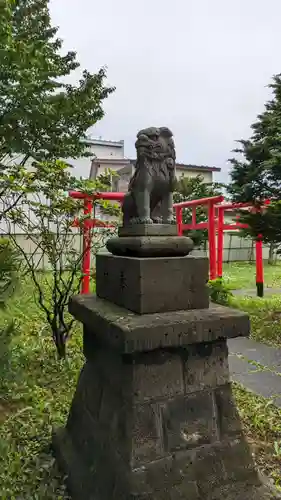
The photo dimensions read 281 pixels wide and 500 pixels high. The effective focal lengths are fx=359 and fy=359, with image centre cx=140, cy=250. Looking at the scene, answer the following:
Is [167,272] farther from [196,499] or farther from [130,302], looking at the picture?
[196,499]

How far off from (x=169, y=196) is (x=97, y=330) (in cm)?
79

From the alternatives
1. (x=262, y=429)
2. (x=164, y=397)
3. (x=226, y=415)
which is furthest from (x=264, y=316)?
(x=164, y=397)

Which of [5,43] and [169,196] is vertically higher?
[5,43]

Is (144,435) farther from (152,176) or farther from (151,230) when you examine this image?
(152,176)

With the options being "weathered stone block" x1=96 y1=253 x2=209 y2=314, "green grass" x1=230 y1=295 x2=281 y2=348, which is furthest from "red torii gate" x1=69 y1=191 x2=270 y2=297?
"green grass" x1=230 y1=295 x2=281 y2=348

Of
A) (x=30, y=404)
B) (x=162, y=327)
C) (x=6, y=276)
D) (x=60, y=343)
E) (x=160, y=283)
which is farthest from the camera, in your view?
(x=60, y=343)

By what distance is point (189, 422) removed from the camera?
5.42 ft

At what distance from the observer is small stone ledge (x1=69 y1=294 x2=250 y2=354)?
147cm

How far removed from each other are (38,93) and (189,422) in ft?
11.6

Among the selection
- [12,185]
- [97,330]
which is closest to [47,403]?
[97,330]

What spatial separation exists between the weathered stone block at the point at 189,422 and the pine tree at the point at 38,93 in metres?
2.93

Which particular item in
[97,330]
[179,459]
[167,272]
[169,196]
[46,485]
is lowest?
[46,485]

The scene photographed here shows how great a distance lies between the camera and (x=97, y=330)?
171 cm

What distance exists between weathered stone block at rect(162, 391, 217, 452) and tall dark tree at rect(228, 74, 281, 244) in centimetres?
330
